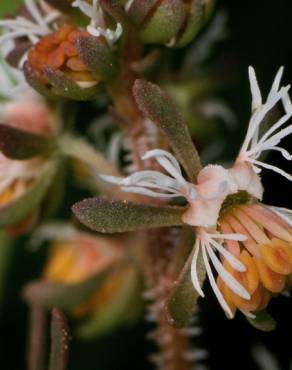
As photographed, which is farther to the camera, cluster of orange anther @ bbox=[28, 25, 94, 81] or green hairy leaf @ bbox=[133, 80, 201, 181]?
cluster of orange anther @ bbox=[28, 25, 94, 81]

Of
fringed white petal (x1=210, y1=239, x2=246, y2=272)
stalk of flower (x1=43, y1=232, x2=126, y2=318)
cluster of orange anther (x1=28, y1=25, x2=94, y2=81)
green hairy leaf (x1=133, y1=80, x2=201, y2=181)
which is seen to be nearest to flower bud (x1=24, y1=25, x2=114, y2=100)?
cluster of orange anther (x1=28, y1=25, x2=94, y2=81)

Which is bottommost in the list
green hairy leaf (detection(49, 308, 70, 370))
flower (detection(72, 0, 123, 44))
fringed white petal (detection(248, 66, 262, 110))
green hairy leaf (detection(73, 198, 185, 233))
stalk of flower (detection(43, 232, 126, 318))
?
stalk of flower (detection(43, 232, 126, 318))

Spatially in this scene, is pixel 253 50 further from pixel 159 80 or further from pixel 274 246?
pixel 274 246

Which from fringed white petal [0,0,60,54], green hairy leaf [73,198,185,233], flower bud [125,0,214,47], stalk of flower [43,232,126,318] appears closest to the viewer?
green hairy leaf [73,198,185,233]

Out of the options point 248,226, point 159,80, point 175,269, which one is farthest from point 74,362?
point 248,226

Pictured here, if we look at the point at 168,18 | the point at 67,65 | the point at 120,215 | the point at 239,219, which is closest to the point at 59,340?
the point at 120,215

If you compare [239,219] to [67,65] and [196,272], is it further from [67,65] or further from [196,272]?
[67,65]

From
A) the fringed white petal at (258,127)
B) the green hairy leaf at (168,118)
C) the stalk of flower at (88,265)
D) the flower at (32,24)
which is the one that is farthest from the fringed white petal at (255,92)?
the stalk of flower at (88,265)

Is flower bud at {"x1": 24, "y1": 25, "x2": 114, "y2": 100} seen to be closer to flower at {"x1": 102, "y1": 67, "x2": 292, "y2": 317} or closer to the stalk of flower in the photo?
flower at {"x1": 102, "y1": 67, "x2": 292, "y2": 317}
